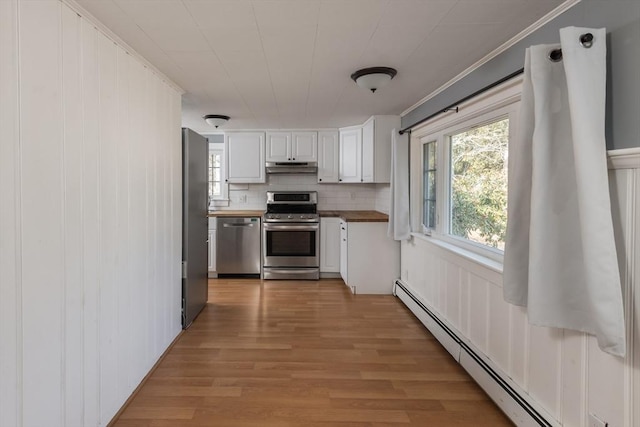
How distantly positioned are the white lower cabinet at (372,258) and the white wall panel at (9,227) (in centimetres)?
302

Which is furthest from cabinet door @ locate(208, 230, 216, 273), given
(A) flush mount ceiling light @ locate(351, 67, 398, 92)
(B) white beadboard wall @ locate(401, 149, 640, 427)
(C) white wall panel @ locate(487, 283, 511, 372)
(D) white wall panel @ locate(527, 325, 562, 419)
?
(D) white wall panel @ locate(527, 325, 562, 419)


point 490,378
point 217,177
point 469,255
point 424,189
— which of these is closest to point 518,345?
point 490,378

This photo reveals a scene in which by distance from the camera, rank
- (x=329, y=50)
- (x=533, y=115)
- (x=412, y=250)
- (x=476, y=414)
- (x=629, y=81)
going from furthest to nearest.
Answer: (x=412, y=250) < (x=329, y=50) < (x=476, y=414) < (x=533, y=115) < (x=629, y=81)

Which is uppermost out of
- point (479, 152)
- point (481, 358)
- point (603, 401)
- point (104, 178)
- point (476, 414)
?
point (479, 152)

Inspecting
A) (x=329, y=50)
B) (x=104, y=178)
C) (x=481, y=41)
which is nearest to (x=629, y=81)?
(x=481, y=41)

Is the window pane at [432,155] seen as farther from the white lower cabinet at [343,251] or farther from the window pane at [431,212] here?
the white lower cabinet at [343,251]

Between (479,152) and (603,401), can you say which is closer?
(603,401)

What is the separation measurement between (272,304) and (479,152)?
2496 millimetres

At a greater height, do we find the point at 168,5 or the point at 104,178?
the point at 168,5

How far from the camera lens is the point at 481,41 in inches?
71.7

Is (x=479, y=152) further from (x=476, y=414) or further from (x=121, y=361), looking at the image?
(x=121, y=361)

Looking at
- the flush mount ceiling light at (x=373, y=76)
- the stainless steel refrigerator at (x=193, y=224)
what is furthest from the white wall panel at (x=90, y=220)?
the flush mount ceiling light at (x=373, y=76)

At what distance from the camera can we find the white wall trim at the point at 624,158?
110 cm

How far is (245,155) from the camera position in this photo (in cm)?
457
